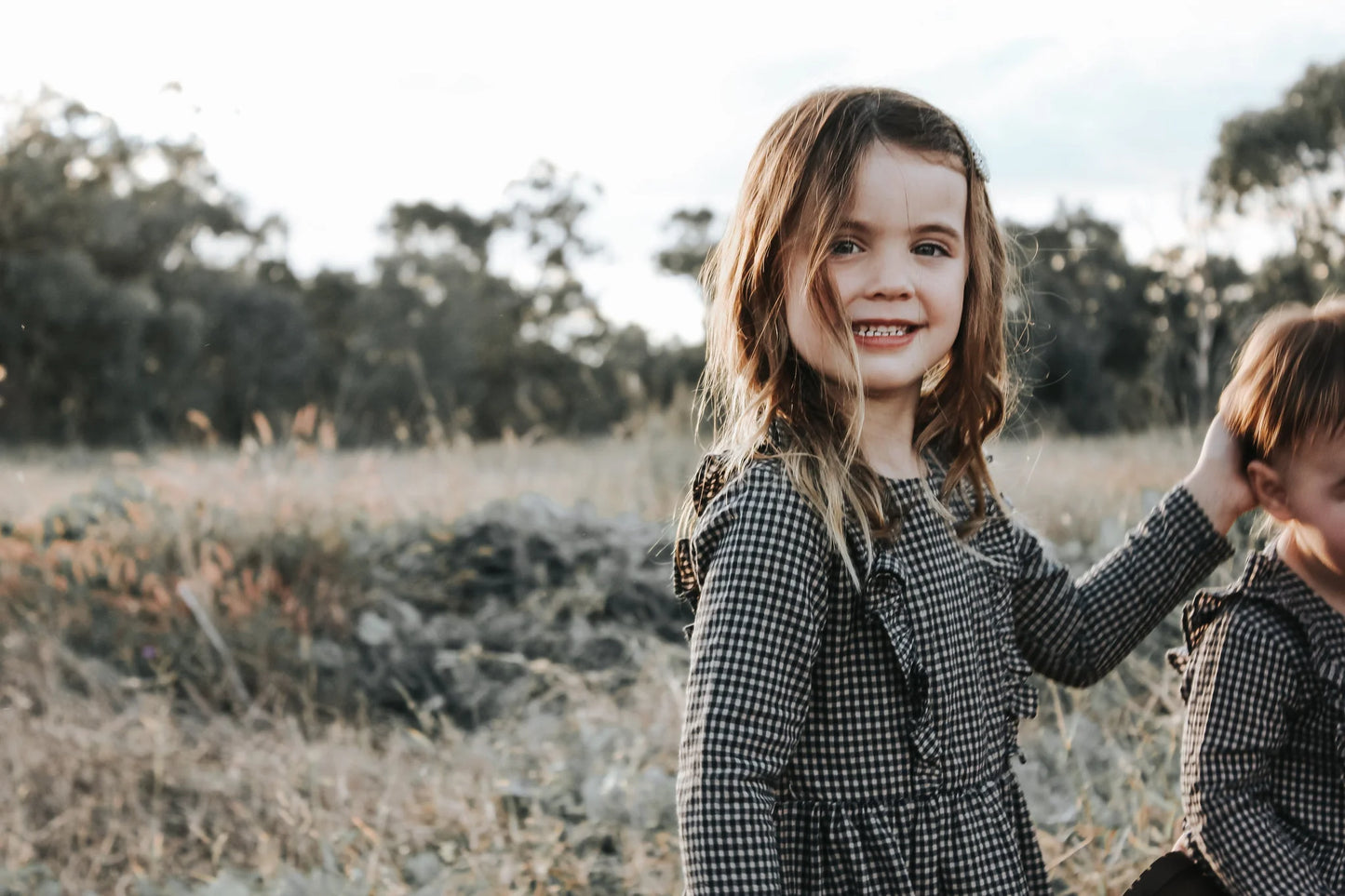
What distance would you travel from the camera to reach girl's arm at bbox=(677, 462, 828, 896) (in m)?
1.23

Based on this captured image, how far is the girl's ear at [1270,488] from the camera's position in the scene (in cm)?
153

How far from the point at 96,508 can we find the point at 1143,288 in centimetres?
1259

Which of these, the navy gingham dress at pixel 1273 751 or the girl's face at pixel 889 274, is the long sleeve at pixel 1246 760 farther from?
the girl's face at pixel 889 274

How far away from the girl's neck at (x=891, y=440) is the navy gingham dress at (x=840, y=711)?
0.04 m

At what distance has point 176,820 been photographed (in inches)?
120

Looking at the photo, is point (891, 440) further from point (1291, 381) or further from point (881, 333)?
point (1291, 381)

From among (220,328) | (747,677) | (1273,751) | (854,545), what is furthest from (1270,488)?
(220,328)

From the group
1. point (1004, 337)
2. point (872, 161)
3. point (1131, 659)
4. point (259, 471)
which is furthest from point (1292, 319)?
point (259, 471)

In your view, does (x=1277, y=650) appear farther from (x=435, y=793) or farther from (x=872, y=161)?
(x=435, y=793)

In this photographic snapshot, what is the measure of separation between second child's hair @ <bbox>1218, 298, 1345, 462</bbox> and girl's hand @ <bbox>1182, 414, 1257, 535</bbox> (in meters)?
0.03

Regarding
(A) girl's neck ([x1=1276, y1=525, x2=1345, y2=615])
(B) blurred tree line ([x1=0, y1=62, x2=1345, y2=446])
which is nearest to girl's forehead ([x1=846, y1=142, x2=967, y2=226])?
(A) girl's neck ([x1=1276, y1=525, x2=1345, y2=615])

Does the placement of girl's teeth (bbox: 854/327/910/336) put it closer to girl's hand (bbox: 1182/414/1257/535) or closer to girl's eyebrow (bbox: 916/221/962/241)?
girl's eyebrow (bbox: 916/221/962/241)

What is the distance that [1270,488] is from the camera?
1551 millimetres

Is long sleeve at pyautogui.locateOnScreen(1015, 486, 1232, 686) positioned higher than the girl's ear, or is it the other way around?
the girl's ear
